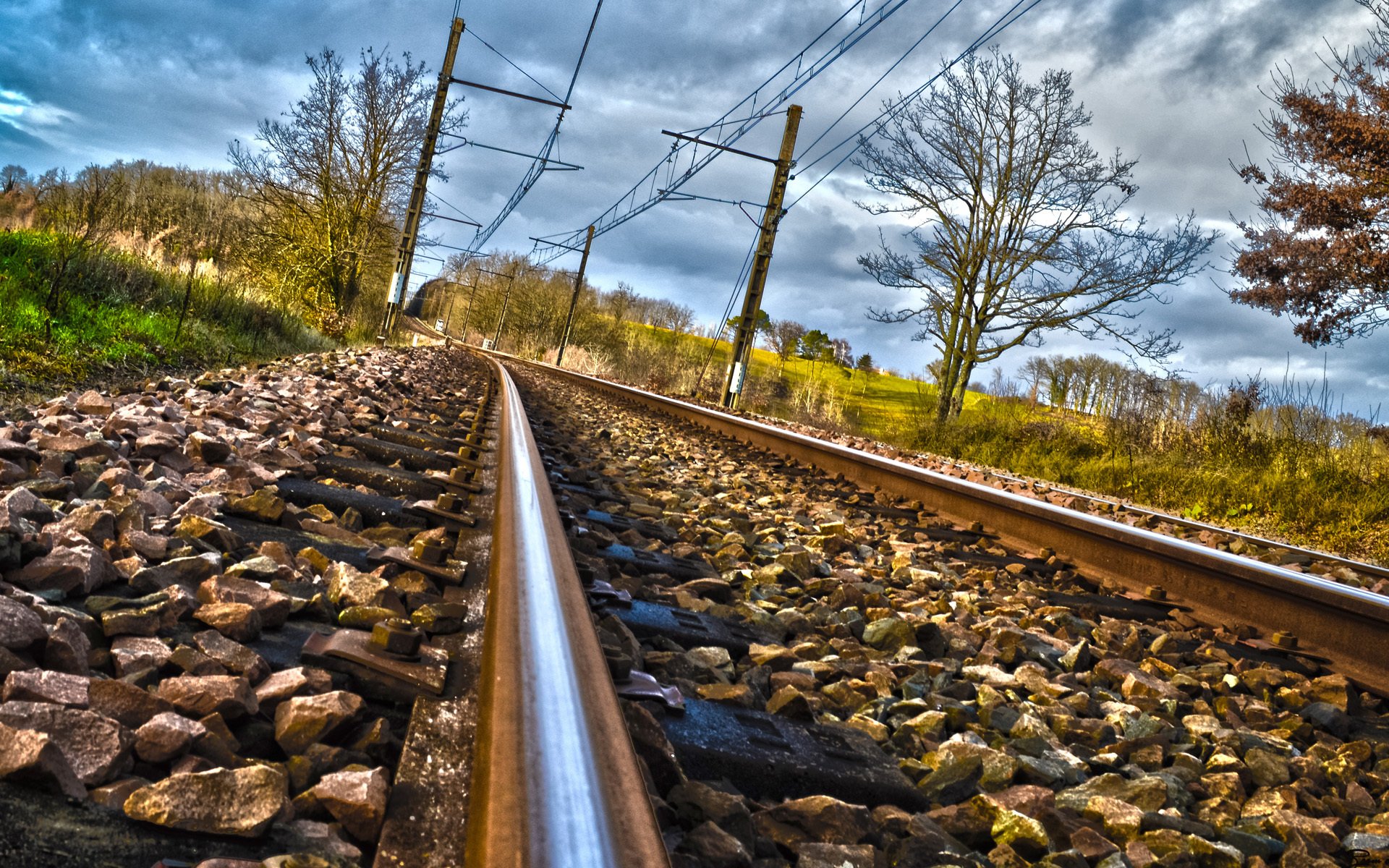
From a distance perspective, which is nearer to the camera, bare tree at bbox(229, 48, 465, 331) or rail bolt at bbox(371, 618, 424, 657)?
rail bolt at bbox(371, 618, 424, 657)

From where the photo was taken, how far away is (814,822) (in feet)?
4.87

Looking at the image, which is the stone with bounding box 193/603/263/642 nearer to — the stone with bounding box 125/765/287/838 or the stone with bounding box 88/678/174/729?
the stone with bounding box 88/678/174/729

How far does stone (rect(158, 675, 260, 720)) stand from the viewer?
125 cm

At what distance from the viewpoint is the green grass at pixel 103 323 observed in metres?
5.25

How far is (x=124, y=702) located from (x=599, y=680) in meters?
0.72

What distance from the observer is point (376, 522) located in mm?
2877

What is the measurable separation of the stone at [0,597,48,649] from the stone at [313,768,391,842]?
53 centimetres

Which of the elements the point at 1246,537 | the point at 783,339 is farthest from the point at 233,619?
the point at 783,339

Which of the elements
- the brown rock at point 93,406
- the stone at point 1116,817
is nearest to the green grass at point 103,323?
the brown rock at point 93,406

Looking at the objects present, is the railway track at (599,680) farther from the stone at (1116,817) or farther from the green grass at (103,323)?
the green grass at (103,323)

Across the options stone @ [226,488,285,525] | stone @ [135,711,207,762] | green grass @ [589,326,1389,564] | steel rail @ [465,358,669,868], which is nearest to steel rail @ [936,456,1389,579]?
green grass @ [589,326,1389,564]

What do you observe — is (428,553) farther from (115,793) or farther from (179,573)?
(115,793)

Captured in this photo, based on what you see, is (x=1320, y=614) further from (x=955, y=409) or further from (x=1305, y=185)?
(x=955, y=409)

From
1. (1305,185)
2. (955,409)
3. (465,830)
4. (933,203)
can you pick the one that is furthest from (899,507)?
(933,203)
